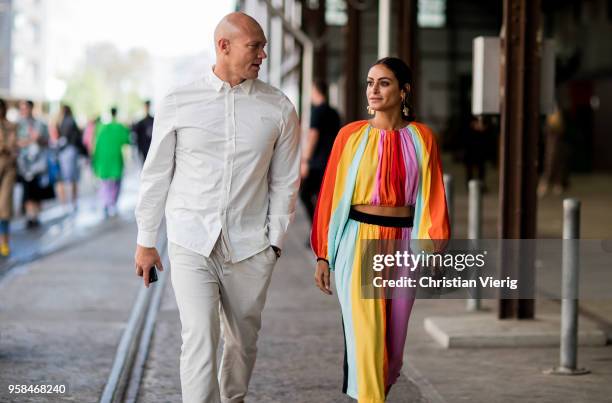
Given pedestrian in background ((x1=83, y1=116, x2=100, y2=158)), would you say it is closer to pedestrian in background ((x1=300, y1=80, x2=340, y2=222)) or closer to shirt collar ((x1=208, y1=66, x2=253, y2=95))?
pedestrian in background ((x1=300, y1=80, x2=340, y2=222))

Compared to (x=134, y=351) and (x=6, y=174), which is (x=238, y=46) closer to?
(x=134, y=351)

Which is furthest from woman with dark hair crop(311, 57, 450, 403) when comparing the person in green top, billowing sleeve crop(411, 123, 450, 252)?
the person in green top

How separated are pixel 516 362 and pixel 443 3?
160ft

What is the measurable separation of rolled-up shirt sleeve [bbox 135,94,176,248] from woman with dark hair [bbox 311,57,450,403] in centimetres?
66

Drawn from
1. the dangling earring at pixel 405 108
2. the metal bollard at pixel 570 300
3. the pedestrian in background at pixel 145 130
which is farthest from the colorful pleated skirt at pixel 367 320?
the pedestrian in background at pixel 145 130

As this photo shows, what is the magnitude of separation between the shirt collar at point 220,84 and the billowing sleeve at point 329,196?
435 mm

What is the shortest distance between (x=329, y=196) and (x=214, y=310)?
0.67 m

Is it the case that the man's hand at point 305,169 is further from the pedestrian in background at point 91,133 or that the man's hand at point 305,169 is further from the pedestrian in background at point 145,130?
the pedestrian in background at point 91,133

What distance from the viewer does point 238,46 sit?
4.57 metres

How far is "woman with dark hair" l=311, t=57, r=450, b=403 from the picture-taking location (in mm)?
4504

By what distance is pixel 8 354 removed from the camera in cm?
704

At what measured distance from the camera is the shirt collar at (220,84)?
15.1ft

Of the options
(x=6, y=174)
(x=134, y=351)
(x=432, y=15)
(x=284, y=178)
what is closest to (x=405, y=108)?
(x=284, y=178)

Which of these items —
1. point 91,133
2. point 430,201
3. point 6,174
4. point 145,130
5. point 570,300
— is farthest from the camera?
point 91,133
